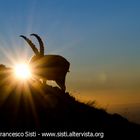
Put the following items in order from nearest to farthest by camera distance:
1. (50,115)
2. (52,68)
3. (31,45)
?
(50,115)
(52,68)
(31,45)

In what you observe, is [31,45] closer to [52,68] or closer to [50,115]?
[52,68]

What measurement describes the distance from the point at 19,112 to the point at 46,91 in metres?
2.86

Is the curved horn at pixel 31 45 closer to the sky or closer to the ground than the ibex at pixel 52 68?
closer to the sky

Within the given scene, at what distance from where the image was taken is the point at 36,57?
31453mm

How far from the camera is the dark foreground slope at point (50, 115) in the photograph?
24.5 m

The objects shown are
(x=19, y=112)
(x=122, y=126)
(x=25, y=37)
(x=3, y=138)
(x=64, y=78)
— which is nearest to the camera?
(x=3, y=138)

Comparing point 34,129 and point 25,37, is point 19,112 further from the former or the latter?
point 25,37

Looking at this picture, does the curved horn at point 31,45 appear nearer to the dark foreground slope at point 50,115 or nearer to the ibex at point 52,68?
the ibex at point 52,68

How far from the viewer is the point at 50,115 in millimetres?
25047

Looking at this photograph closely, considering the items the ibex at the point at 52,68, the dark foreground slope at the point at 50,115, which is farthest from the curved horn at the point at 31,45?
the dark foreground slope at the point at 50,115

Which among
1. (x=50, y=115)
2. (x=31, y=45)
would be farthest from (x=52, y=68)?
(x=50, y=115)

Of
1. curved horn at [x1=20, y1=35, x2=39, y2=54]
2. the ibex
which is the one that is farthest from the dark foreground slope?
curved horn at [x1=20, y1=35, x2=39, y2=54]

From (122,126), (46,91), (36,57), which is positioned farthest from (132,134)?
(36,57)

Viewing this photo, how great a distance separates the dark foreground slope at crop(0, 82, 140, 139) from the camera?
24453mm
